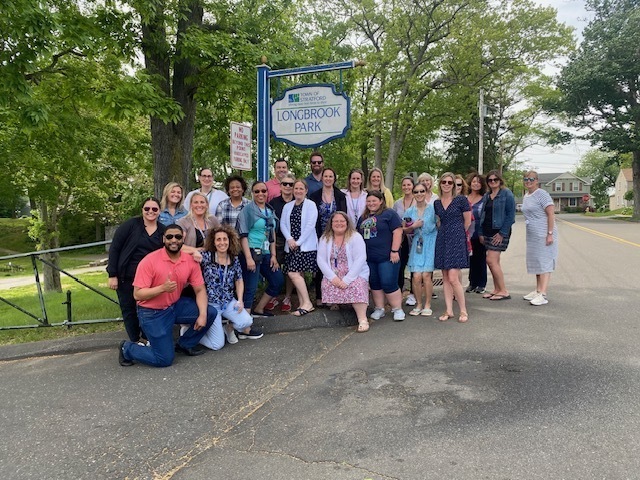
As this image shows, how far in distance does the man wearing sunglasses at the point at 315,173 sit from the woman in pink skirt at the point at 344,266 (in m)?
0.99

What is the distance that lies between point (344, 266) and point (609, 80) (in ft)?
126

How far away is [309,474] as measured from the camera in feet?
9.02

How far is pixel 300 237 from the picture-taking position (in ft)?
19.7

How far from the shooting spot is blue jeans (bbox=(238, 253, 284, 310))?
5.71 metres

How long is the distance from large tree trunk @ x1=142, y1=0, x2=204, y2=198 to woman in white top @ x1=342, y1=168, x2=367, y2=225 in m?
3.87

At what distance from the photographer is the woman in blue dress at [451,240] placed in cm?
580

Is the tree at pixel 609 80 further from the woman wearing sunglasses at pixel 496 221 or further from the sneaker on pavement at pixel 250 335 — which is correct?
the sneaker on pavement at pixel 250 335

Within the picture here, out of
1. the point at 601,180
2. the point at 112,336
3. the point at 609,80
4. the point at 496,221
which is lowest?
the point at 112,336

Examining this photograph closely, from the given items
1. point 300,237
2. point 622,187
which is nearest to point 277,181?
point 300,237

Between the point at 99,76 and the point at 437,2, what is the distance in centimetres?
1930

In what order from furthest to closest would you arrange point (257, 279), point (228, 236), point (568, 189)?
point (568, 189) < point (257, 279) < point (228, 236)

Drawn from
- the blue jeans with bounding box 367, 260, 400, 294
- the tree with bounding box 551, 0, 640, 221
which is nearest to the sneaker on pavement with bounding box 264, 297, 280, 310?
the blue jeans with bounding box 367, 260, 400, 294

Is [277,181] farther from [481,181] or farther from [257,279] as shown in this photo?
[481,181]

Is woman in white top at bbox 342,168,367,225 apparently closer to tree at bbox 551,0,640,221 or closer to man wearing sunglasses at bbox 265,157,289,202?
man wearing sunglasses at bbox 265,157,289,202
